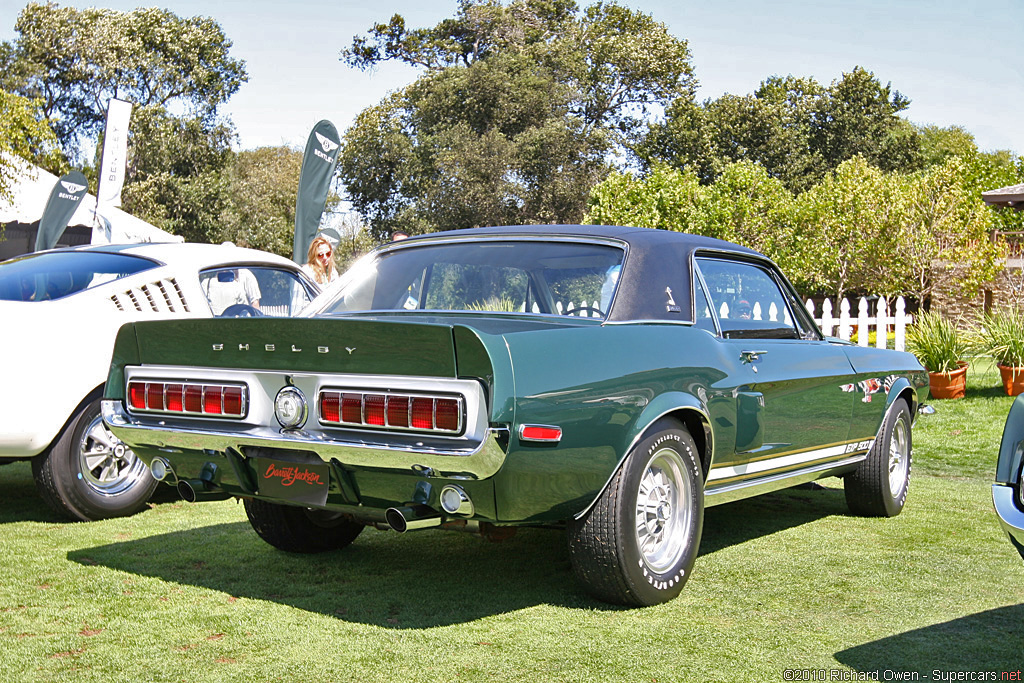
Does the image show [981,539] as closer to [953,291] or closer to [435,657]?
[435,657]

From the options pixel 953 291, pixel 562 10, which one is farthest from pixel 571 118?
pixel 953 291

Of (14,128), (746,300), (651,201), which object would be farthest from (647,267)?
(651,201)

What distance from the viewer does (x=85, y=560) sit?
4.86 meters

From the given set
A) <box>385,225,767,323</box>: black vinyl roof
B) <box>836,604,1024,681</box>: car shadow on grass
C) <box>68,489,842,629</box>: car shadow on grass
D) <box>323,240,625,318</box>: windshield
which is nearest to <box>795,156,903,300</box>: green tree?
<box>68,489,842,629</box>: car shadow on grass

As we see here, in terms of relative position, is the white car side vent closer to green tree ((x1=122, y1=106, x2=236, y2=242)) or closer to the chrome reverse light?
the chrome reverse light

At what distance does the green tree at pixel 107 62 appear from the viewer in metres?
44.5

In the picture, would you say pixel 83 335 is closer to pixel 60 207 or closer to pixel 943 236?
pixel 60 207

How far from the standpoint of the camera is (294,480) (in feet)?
12.5

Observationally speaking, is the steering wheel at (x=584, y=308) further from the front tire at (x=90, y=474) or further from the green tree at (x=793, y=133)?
the green tree at (x=793, y=133)

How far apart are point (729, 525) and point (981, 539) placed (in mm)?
1331

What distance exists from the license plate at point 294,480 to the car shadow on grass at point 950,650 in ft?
6.27

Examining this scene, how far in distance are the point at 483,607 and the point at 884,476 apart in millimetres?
3024

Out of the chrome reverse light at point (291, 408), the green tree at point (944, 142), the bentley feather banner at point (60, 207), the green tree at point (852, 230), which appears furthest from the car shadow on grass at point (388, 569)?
the green tree at point (944, 142)

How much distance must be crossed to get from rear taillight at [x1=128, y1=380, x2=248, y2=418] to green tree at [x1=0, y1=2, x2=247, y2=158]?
4512 centimetres
